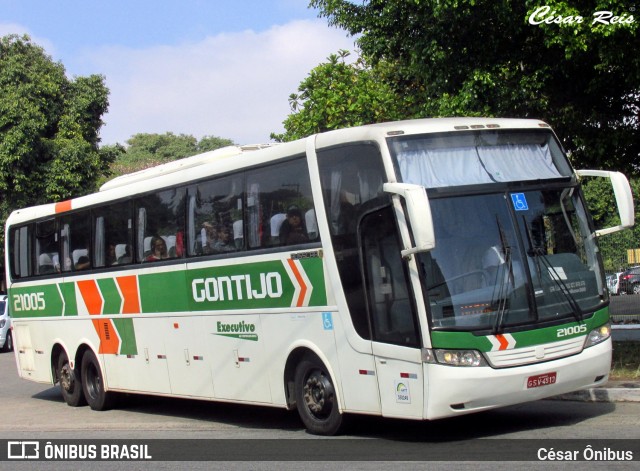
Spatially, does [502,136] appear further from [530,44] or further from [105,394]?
[105,394]

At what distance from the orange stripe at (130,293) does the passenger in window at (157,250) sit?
1.92ft

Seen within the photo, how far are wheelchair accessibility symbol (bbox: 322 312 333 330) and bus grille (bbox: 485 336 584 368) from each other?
6.42 feet

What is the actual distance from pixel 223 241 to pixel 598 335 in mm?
4656

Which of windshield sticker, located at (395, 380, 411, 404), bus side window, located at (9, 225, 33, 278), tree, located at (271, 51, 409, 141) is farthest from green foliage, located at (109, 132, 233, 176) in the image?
windshield sticker, located at (395, 380, 411, 404)

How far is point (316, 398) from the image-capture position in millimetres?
10336

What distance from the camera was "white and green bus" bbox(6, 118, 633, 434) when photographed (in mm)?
8719

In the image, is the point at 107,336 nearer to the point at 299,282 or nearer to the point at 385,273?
the point at 299,282

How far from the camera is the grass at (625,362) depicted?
41.1 feet

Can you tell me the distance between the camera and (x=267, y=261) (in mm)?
10836

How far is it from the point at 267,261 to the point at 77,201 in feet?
19.2

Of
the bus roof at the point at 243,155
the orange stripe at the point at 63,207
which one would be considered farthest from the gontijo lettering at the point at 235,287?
the orange stripe at the point at 63,207

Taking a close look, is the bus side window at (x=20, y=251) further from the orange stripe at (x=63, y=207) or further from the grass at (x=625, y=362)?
the grass at (x=625, y=362)

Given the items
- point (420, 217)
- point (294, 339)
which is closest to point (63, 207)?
point (294, 339)

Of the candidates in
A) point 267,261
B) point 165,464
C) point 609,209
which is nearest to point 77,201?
point 267,261
